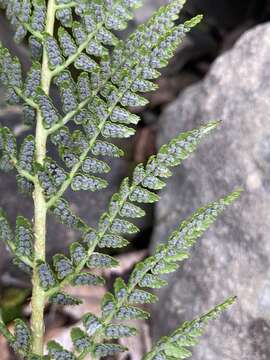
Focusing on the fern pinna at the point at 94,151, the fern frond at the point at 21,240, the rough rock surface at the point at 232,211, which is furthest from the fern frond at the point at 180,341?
→ the rough rock surface at the point at 232,211

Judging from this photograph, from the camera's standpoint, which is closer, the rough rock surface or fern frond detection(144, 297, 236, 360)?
fern frond detection(144, 297, 236, 360)

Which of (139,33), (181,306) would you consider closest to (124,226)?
(139,33)

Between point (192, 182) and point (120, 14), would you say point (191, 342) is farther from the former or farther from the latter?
point (192, 182)

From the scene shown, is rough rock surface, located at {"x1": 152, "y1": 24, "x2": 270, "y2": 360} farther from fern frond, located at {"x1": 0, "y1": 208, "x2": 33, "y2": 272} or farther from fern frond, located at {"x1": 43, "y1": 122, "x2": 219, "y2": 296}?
fern frond, located at {"x1": 0, "y1": 208, "x2": 33, "y2": 272}

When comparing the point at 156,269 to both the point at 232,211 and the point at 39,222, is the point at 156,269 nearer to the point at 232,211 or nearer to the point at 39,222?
the point at 39,222

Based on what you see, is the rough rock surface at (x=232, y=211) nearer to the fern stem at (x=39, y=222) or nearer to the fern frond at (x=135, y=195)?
the fern frond at (x=135, y=195)

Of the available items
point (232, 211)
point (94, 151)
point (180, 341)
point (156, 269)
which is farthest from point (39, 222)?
point (232, 211)

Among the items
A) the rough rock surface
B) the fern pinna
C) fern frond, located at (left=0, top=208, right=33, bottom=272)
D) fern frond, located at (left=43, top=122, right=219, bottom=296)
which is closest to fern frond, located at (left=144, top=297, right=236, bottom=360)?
the fern pinna
